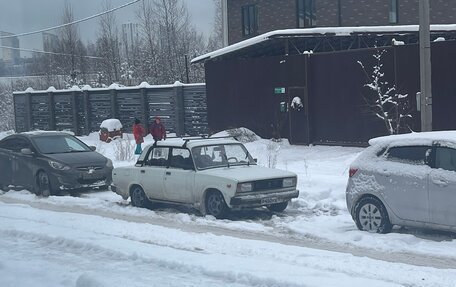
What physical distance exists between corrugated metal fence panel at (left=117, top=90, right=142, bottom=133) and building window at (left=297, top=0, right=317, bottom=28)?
988 cm

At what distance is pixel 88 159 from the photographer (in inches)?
675

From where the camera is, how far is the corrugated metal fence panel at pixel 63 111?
Answer: 3667 centimetres

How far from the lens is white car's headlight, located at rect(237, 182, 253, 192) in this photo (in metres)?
12.5

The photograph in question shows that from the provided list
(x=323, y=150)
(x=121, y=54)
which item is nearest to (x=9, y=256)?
(x=323, y=150)

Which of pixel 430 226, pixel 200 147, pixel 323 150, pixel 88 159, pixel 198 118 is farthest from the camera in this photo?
pixel 198 118

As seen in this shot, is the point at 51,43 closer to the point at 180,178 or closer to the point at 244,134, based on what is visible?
the point at 244,134

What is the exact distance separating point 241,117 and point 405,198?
1573 centimetres

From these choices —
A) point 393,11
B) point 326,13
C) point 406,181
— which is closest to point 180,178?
point 406,181

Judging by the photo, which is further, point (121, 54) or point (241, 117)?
point (121, 54)

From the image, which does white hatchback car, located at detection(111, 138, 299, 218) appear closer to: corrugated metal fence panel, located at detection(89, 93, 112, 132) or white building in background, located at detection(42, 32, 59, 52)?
corrugated metal fence panel, located at detection(89, 93, 112, 132)

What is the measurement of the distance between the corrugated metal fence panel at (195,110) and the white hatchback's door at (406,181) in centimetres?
1839

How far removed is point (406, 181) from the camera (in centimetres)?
1063

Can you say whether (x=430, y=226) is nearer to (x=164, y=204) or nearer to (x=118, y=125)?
(x=164, y=204)

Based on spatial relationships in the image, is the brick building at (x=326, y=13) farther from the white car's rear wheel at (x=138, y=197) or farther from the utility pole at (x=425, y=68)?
the white car's rear wheel at (x=138, y=197)
